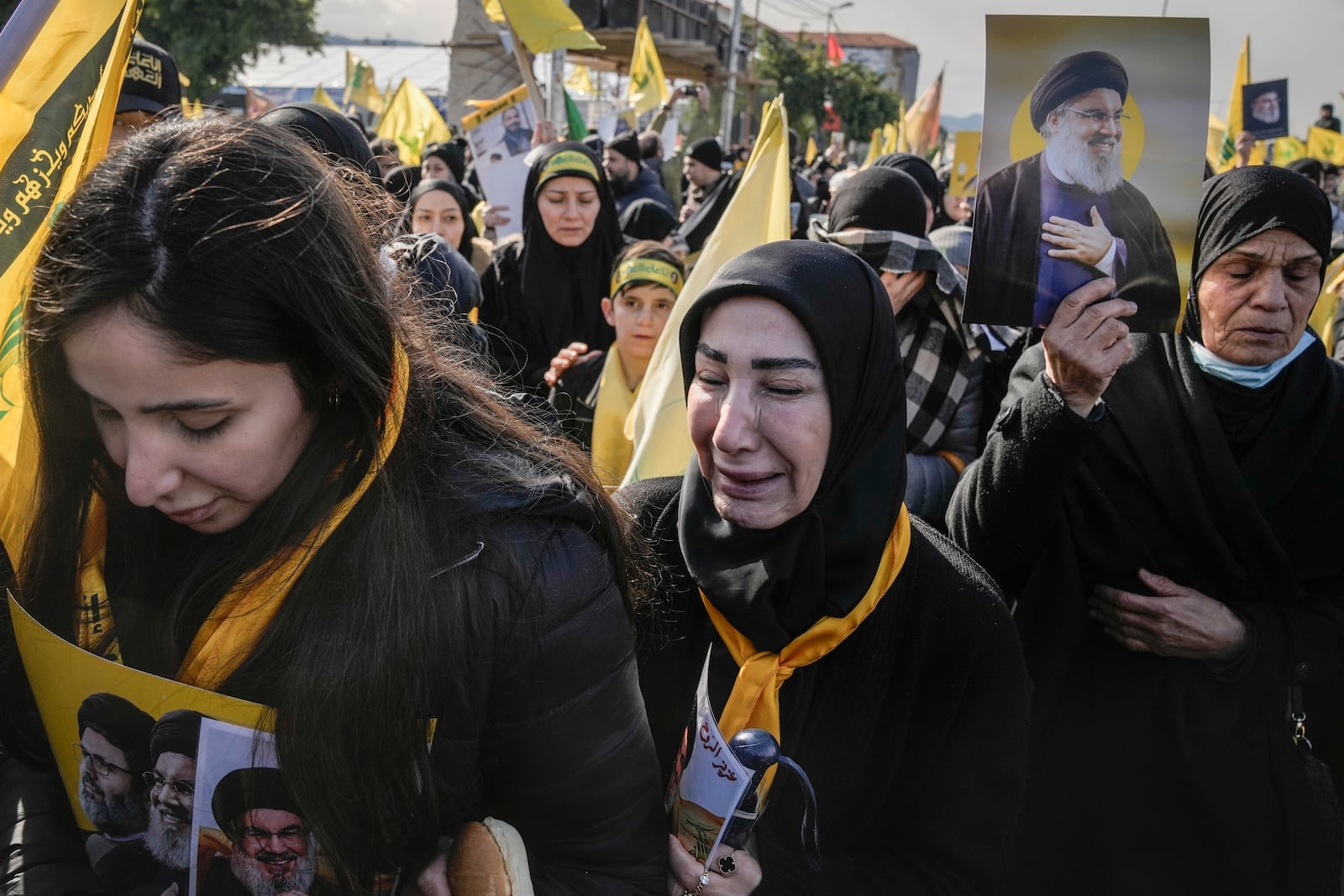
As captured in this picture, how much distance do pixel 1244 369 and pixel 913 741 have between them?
1.14 meters

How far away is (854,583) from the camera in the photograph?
1.76m

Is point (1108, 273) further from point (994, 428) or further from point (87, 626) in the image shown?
point (87, 626)

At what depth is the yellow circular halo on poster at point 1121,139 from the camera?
1.85 m

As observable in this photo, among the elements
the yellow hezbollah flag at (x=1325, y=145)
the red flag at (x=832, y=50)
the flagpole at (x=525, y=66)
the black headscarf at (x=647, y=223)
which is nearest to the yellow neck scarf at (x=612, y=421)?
the black headscarf at (x=647, y=223)

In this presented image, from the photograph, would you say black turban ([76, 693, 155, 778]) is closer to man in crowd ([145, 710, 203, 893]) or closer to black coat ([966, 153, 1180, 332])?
man in crowd ([145, 710, 203, 893])

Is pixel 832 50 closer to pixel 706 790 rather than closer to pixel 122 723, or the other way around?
pixel 706 790

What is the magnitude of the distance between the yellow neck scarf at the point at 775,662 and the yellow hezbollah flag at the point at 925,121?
1009 cm

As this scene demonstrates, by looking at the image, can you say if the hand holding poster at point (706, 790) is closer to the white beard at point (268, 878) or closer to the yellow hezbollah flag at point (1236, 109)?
the white beard at point (268, 878)

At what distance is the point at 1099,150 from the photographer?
1.86 meters

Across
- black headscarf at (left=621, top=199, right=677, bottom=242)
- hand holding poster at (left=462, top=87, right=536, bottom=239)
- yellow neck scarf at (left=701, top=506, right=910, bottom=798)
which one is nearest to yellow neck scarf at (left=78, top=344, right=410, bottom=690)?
yellow neck scarf at (left=701, top=506, right=910, bottom=798)

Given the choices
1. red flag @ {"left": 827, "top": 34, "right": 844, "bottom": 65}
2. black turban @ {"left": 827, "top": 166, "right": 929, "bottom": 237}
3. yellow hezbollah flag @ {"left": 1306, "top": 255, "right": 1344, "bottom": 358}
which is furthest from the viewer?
red flag @ {"left": 827, "top": 34, "right": 844, "bottom": 65}

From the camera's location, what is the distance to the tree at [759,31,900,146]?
3155 cm

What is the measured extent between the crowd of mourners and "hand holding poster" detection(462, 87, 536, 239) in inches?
139

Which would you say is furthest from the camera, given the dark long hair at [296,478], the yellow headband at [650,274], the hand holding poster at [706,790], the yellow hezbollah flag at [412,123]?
the yellow hezbollah flag at [412,123]
